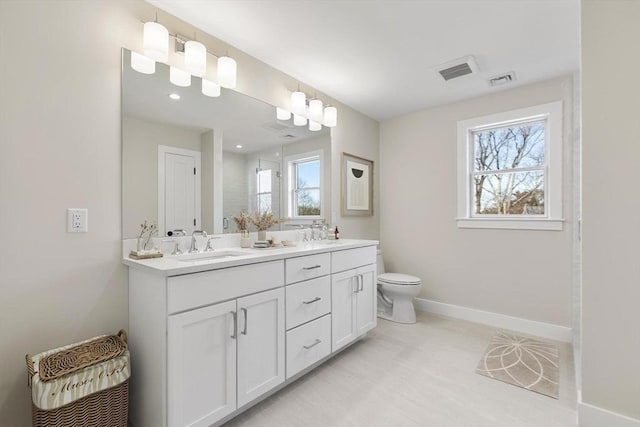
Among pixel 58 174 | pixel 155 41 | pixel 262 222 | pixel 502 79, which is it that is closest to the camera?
pixel 58 174

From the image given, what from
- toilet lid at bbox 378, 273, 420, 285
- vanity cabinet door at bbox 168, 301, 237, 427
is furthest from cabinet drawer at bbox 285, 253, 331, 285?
toilet lid at bbox 378, 273, 420, 285

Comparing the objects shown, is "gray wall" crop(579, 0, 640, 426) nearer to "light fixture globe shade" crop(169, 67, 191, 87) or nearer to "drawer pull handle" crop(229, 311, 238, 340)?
"drawer pull handle" crop(229, 311, 238, 340)

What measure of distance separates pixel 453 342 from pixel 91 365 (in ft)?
8.57

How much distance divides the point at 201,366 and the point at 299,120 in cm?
209

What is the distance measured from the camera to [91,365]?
1203 mm

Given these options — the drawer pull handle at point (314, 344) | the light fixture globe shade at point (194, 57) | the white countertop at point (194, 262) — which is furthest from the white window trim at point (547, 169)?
the light fixture globe shade at point (194, 57)

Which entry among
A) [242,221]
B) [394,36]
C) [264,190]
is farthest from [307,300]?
[394,36]

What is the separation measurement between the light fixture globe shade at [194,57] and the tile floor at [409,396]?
6.92 feet

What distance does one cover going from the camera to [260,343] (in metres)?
1.63

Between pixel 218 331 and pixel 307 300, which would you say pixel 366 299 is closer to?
pixel 307 300

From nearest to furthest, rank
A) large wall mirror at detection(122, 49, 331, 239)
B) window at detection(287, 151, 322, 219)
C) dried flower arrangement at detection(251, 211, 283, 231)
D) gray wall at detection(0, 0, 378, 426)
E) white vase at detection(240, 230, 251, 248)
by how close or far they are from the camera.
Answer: gray wall at detection(0, 0, 378, 426)
large wall mirror at detection(122, 49, 331, 239)
white vase at detection(240, 230, 251, 248)
dried flower arrangement at detection(251, 211, 283, 231)
window at detection(287, 151, 322, 219)

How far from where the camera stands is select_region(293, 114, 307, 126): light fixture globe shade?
262 cm

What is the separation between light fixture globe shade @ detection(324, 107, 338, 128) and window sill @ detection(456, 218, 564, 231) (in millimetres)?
1732

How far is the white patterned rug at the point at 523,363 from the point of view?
195 cm
